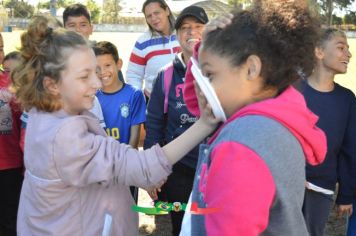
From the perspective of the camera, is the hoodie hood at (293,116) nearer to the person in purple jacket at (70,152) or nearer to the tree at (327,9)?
the person in purple jacket at (70,152)

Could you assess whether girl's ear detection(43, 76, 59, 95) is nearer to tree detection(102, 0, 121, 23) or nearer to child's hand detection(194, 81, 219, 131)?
child's hand detection(194, 81, 219, 131)

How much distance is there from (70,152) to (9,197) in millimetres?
1838

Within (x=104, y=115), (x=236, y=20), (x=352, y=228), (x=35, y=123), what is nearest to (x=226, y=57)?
Result: (x=236, y=20)

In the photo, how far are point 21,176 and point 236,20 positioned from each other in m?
2.43

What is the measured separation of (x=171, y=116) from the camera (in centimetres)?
265

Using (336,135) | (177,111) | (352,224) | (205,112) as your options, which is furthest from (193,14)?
(352,224)

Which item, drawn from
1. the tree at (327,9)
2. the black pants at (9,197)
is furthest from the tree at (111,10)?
the black pants at (9,197)

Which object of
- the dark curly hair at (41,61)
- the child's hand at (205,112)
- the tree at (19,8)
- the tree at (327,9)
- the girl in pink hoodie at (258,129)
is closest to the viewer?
the girl in pink hoodie at (258,129)

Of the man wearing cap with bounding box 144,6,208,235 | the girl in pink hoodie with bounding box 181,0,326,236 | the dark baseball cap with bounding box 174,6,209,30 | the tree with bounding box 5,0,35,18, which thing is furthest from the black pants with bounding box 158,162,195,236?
the tree with bounding box 5,0,35,18

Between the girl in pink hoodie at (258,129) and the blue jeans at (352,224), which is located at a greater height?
the girl in pink hoodie at (258,129)

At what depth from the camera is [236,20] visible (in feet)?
4.13

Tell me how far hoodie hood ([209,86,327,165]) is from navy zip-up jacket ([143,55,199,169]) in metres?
1.34

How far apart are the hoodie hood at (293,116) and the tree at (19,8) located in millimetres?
71476

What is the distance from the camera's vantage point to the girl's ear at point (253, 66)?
1.21m
